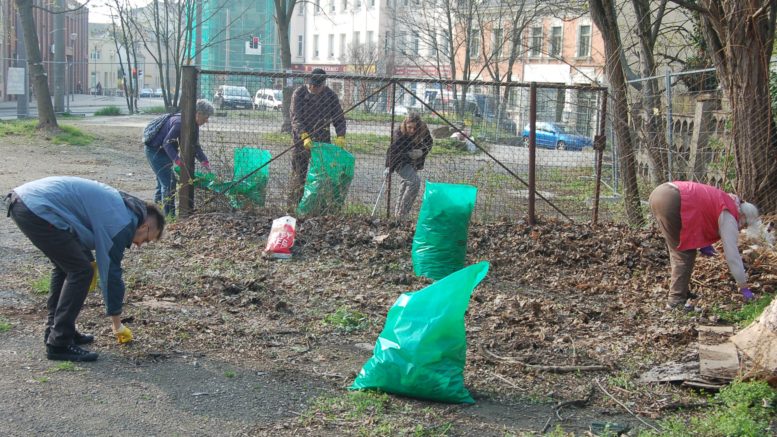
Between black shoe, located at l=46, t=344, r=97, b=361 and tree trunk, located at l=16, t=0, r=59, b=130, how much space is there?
1586 cm

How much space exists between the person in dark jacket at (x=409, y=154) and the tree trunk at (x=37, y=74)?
41.8ft

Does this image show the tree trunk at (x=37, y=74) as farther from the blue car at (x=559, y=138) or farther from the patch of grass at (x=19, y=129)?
the blue car at (x=559, y=138)

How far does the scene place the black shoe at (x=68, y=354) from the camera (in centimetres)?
488

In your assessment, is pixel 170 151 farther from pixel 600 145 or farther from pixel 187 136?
pixel 600 145

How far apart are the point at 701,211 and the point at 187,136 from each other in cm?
567

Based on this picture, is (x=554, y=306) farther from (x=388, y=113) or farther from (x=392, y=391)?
(x=388, y=113)

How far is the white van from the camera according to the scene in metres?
9.54

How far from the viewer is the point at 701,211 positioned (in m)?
6.22

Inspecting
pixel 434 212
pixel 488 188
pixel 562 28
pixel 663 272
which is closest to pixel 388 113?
pixel 488 188

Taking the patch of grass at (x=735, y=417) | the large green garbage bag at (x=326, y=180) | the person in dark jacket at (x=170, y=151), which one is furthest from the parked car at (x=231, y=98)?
the patch of grass at (x=735, y=417)

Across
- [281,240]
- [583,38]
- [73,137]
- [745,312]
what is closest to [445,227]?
[281,240]

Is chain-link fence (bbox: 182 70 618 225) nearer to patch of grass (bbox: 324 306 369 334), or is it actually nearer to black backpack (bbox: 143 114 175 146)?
black backpack (bbox: 143 114 175 146)

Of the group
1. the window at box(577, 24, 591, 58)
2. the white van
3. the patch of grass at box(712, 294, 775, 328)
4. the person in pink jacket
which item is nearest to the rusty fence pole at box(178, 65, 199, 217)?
the white van

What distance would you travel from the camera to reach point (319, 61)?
69.2 m
